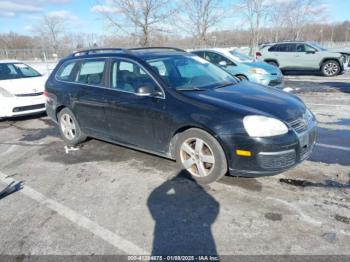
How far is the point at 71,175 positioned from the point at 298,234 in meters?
3.06

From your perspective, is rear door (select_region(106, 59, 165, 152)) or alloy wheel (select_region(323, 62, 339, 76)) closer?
rear door (select_region(106, 59, 165, 152))

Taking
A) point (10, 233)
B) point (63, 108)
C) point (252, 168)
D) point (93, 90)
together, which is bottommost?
point (10, 233)

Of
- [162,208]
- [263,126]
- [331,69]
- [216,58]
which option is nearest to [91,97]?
[162,208]

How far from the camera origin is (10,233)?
9.72 feet

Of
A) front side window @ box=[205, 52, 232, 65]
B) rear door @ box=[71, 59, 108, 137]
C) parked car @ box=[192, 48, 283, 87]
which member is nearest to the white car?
rear door @ box=[71, 59, 108, 137]

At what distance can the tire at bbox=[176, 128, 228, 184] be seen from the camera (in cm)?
354

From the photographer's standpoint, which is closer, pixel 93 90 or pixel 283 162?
pixel 283 162

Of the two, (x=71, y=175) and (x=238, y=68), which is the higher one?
(x=238, y=68)

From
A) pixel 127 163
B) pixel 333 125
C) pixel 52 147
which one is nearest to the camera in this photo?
pixel 127 163

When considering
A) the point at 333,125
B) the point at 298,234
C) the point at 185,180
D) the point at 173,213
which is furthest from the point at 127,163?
the point at 333,125

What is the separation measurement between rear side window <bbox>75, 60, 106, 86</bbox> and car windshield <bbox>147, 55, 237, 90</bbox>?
978 millimetres

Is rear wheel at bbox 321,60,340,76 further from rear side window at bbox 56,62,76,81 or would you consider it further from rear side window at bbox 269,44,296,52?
rear side window at bbox 56,62,76,81

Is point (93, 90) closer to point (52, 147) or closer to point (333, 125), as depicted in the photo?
point (52, 147)

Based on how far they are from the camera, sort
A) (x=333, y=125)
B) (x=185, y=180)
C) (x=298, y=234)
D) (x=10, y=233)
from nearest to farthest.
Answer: (x=298, y=234) < (x=10, y=233) < (x=185, y=180) < (x=333, y=125)
